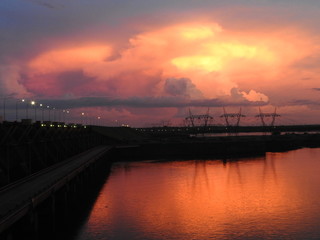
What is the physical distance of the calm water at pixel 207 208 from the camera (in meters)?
35.3

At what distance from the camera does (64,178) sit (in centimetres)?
4019

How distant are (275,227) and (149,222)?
12225 mm

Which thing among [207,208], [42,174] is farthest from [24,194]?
[207,208]

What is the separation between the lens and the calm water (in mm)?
35281

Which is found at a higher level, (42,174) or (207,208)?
(42,174)

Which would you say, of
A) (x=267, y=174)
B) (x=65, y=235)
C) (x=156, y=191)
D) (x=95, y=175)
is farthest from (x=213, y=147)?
(x=65, y=235)

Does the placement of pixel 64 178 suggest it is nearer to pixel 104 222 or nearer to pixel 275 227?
pixel 104 222

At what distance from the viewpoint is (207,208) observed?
45.1 metres

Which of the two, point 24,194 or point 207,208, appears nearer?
point 24,194

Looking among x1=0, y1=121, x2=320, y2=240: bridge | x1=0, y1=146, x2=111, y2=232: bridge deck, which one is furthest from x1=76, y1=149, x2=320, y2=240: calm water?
x1=0, y1=146, x2=111, y2=232: bridge deck

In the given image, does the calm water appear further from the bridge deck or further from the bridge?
the bridge deck

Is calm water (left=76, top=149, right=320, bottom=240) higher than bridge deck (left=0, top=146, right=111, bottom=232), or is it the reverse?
bridge deck (left=0, top=146, right=111, bottom=232)

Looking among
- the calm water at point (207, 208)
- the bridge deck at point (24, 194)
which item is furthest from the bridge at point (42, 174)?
the calm water at point (207, 208)

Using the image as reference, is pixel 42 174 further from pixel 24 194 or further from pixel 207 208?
pixel 207 208
